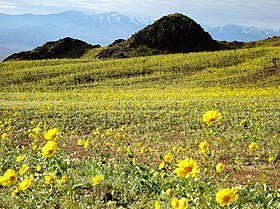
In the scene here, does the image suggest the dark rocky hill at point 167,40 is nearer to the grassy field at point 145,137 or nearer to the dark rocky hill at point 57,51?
the dark rocky hill at point 57,51

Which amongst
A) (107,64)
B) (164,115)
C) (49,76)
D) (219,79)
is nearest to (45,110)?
(164,115)

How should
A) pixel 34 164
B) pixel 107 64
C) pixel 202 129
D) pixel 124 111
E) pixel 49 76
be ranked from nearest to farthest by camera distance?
pixel 34 164 < pixel 202 129 < pixel 124 111 < pixel 49 76 < pixel 107 64

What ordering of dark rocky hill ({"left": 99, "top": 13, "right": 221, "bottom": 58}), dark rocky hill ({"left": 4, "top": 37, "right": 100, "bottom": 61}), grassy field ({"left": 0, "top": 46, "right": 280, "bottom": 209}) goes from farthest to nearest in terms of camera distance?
dark rocky hill ({"left": 4, "top": 37, "right": 100, "bottom": 61})
dark rocky hill ({"left": 99, "top": 13, "right": 221, "bottom": 58})
grassy field ({"left": 0, "top": 46, "right": 280, "bottom": 209})

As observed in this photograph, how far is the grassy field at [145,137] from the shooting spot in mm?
3994

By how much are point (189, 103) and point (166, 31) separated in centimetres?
4305

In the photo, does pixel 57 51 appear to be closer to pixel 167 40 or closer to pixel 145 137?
pixel 167 40

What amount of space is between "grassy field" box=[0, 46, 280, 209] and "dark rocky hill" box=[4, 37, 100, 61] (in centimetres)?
2090

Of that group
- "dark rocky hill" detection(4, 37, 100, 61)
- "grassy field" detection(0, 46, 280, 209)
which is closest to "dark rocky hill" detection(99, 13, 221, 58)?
"dark rocky hill" detection(4, 37, 100, 61)

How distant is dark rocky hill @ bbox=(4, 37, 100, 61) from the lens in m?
64.6

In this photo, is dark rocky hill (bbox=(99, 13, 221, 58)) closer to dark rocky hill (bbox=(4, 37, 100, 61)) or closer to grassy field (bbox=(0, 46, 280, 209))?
dark rocky hill (bbox=(4, 37, 100, 61))

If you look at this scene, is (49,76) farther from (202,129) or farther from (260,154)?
(260,154)

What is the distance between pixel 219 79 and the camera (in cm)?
3234

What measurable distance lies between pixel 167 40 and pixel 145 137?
157ft

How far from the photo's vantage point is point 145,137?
11.7 meters
